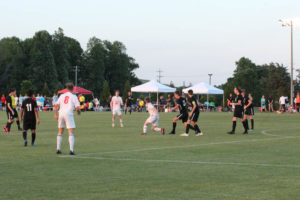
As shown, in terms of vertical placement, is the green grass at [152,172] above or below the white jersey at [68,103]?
below

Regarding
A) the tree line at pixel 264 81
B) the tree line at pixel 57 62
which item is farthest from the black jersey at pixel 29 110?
the tree line at pixel 57 62

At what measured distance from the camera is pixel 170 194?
7.76 meters

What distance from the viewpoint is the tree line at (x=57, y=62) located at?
100 m

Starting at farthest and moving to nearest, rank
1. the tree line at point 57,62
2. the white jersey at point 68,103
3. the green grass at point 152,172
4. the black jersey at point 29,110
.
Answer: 1. the tree line at point 57,62
2. the black jersey at point 29,110
3. the white jersey at point 68,103
4. the green grass at point 152,172

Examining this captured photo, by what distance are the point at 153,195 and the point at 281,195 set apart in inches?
71.9

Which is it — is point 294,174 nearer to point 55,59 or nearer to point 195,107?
point 195,107

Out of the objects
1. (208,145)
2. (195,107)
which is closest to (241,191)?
(208,145)

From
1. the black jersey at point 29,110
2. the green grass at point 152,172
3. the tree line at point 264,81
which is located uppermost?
the tree line at point 264,81

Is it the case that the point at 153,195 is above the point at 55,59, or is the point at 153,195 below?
below

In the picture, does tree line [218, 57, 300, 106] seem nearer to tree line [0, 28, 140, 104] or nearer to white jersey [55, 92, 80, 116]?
tree line [0, 28, 140, 104]

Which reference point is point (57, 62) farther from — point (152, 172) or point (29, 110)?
point (152, 172)

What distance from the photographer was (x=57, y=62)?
4178 inches

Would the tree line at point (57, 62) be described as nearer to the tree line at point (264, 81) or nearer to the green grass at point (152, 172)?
the tree line at point (264, 81)

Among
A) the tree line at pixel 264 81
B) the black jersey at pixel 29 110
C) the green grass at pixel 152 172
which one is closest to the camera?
the green grass at pixel 152 172
